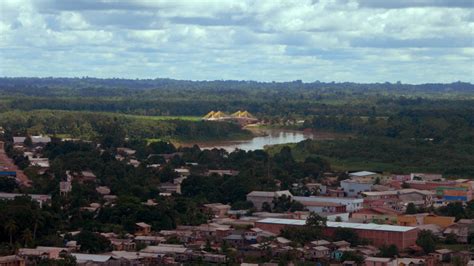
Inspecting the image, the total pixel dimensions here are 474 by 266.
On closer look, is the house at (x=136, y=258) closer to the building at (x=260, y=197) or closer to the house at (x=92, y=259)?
the house at (x=92, y=259)

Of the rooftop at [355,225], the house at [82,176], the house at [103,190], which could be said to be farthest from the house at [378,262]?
the house at [82,176]

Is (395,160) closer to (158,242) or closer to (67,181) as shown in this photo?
(67,181)

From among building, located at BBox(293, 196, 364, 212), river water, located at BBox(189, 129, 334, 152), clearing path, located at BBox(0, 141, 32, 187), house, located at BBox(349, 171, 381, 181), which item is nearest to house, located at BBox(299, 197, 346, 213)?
building, located at BBox(293, 196, 364, 212)

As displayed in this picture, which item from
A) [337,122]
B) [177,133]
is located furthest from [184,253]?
[337,122]

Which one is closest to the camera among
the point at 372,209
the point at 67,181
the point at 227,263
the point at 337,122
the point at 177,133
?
the point at 227,263

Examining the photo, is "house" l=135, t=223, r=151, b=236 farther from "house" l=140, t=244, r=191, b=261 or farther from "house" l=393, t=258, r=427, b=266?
"house" l=393, t=258, r=427, b=266
